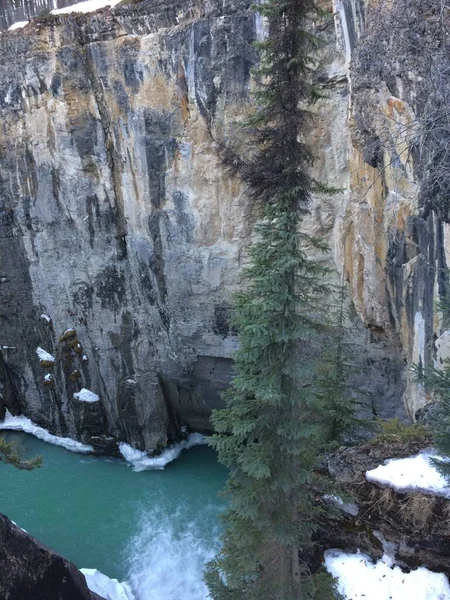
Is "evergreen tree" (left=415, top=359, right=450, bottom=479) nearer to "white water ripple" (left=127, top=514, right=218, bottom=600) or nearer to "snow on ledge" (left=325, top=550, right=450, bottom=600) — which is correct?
"snow on ledge" (left=325, top=550, right=450, bottom=600)

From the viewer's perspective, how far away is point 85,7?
48.9ft

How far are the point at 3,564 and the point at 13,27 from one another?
51.3 feet

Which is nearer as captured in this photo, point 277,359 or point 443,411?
point 443,411

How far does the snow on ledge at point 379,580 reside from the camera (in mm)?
6207

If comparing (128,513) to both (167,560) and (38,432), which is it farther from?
(38,432)

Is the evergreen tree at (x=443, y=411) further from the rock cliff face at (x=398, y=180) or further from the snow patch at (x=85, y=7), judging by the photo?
the snow patch at (x=85, y=7)

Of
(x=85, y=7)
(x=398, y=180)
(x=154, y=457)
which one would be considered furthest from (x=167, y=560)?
(x=85, y=7)

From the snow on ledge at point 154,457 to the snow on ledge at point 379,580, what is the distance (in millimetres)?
10076

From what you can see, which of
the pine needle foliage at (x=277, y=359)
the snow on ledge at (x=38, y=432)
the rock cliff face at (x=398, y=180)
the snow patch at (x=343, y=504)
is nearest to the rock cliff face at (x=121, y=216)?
the snow on ledge at (x=38, y=432)

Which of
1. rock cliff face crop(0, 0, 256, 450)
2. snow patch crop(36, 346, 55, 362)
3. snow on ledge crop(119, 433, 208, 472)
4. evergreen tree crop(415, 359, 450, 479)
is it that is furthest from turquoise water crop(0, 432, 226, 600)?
evergreen tree crop(415, 359, 450, 479)

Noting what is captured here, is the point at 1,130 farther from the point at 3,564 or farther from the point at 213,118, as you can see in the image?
the point at 3,564

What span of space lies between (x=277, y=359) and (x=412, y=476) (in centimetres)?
267

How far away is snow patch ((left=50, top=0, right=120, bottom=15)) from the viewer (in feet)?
48.1

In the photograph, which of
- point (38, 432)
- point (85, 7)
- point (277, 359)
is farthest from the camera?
point (38, 432)
